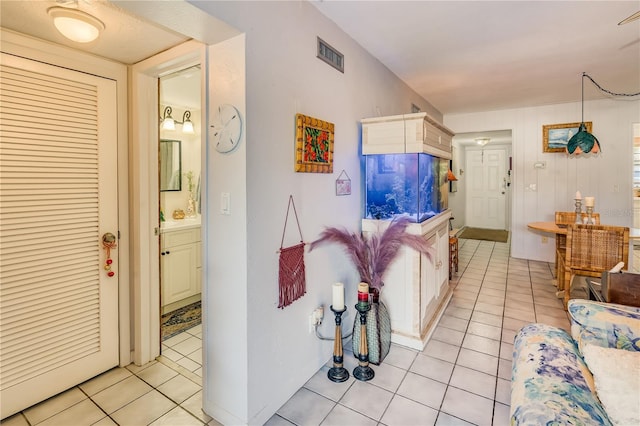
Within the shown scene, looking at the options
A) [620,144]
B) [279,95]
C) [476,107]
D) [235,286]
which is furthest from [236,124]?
[620,144]

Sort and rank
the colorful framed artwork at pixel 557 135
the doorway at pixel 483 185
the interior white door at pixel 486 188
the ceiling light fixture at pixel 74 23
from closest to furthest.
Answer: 1. the ceiling light fixture at pixel 74 23
2. the colorful framed artwork at pixel 557 135
3. the doorway at pixel 483 185
4. the interior white door at pixel 486 188

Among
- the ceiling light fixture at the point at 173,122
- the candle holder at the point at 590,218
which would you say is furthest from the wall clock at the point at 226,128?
the candle holder at the point at 590,218

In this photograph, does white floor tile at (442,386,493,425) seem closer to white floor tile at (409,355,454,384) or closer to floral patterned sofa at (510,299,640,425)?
white floor tile at (409,355,454,384)

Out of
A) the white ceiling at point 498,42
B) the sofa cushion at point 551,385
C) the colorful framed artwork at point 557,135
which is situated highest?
the white ceiling at point 498,42

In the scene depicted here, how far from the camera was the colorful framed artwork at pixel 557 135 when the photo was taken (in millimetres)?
4809

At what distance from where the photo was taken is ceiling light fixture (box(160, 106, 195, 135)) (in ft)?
11.1

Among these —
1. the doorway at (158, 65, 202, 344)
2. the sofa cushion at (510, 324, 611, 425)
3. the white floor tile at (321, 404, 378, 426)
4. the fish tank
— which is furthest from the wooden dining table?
the doorway at (158, 65, 202, 344)

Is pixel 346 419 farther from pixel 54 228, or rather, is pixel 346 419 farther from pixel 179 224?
pixel 179 224

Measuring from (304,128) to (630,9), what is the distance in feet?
7.80

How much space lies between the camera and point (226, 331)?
1764 millimetres

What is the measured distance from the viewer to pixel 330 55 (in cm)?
229

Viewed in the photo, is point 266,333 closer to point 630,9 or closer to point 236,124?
point 236,124

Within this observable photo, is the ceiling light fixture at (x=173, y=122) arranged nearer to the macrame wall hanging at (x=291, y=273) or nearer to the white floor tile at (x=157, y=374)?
the macrame wall hanging at (x=291, y=273)

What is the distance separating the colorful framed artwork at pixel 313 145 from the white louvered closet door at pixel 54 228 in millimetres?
1343
